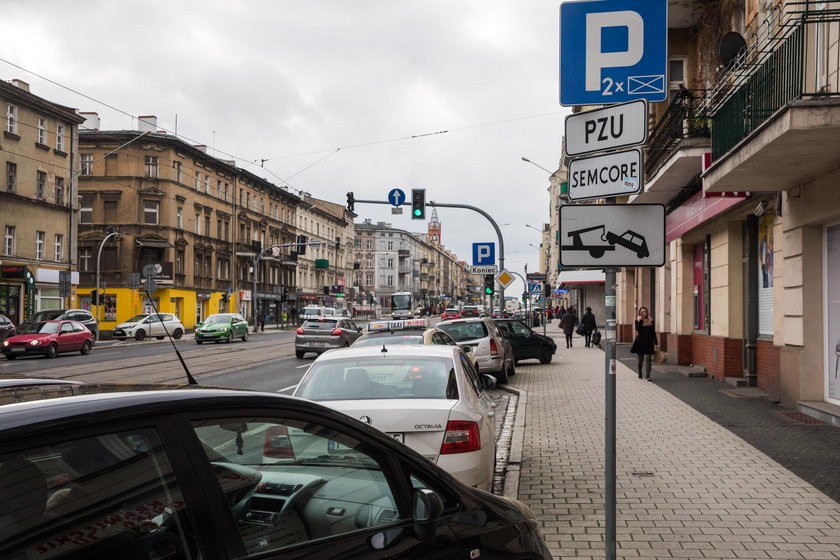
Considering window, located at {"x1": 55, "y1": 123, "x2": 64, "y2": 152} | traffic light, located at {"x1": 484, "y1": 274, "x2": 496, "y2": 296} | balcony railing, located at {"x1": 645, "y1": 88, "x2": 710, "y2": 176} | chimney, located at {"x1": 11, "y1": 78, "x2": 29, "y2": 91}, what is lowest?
traffic light, located at {"x1": 484, "y1": 274, "x2": 496, "y2": 296}

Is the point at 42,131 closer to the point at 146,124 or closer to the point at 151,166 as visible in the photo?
the point at 151,166

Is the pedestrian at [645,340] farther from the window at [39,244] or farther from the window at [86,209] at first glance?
the window at [86,209]

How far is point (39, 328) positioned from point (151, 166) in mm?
25759

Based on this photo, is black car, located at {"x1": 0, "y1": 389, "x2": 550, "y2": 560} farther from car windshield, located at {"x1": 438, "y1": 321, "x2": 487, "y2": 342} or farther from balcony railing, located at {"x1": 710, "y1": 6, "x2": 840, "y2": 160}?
car windshield, located at {"x1": 438, "y1": 321, "x2": 487, "y2": 342}

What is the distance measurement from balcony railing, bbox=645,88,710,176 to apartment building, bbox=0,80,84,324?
30183 millimetres

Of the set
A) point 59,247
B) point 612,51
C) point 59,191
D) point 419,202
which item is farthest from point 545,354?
point 59,191

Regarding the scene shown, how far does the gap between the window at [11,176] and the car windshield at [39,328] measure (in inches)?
468

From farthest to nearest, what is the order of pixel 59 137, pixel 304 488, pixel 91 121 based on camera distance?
pixel 91 121 → pixel 59 137 → pixel 304 488

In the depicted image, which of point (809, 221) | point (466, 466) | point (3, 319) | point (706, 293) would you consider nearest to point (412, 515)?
point (466, 466)

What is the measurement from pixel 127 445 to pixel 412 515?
1.16 meters

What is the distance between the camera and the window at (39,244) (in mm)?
41156

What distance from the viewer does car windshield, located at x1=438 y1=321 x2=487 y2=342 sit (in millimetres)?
18266

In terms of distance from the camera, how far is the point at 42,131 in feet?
135

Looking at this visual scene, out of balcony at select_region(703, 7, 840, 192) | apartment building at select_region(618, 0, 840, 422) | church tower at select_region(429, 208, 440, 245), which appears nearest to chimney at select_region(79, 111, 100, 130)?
apartment building at select_region(618, 0, 840, 422)
